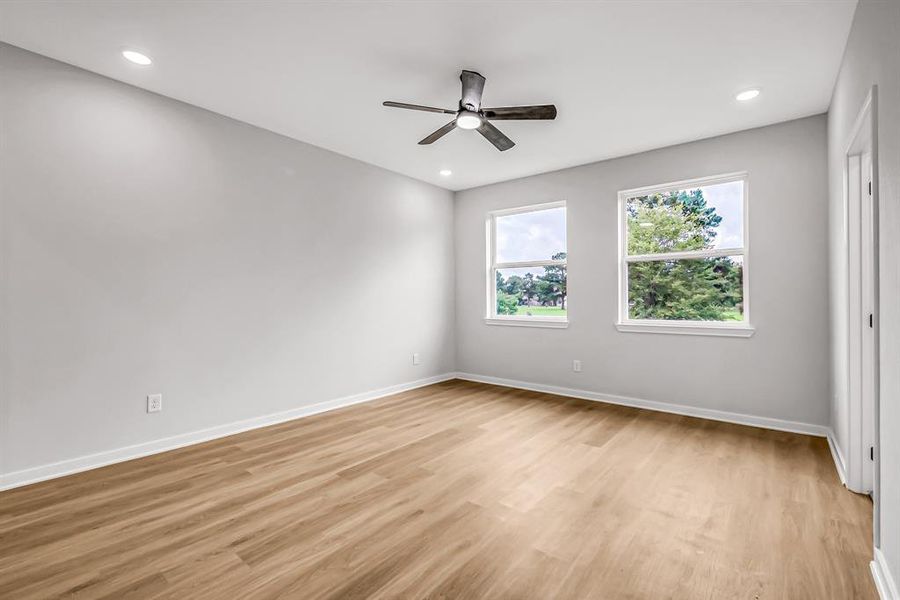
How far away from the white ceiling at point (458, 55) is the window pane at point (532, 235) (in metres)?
1.46

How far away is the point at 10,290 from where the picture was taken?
2.45 meters

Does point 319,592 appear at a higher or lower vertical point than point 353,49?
lower

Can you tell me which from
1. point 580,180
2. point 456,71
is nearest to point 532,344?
point 580,180

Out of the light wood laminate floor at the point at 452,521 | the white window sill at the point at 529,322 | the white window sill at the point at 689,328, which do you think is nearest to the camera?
the light wood laminate floor at the point at 452,521

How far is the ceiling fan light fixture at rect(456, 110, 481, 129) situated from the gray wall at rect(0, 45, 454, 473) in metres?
1.92

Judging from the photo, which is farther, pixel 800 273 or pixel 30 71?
pixel 800 273

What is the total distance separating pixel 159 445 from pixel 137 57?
2652 mm

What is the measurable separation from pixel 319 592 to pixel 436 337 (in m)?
3.99

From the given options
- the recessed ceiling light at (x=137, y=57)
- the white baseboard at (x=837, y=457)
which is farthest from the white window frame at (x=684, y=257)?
the recessed ceiling light at (x=137, y=57)

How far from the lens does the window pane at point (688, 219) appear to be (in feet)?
12.5

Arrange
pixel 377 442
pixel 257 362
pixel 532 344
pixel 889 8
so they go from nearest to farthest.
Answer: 1. pixel 889 8
2. pixel 377 442
3. pixel 257 362
4. pixel 532 344

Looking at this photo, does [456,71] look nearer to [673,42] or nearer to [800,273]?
[673,42]

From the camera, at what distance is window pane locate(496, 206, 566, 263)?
195 inches

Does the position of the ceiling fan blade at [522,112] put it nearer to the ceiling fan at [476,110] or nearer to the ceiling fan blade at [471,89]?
the ceiling fan at [476,110]
